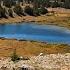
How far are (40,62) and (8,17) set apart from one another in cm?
9341

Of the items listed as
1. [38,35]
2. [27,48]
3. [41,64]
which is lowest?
[38,35]

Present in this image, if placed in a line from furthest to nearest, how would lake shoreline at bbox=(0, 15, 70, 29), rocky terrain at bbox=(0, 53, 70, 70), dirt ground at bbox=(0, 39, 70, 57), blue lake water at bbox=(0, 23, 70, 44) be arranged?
1. lake shoreline at bbox=(0, 15, 70, 29)
2. blue lake water at bbox=(0, 23, 70, 44)
3. dirt ground at bbox=(0, 39, 70, 57)
4. rocky terrain at bbox=(0, 53, 70, 70)

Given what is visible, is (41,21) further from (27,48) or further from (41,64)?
(41,64)

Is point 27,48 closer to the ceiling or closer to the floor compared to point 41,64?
closer to the floor

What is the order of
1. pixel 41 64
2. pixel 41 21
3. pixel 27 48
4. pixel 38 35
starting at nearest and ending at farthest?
pixel 41 64
pixel 27 48
pixel 38 35
pixel 41 21

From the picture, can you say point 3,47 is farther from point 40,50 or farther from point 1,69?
point 1,69

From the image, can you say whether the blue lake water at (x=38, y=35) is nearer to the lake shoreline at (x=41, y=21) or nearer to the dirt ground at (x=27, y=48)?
the dirt ground at (x=27, y=48)

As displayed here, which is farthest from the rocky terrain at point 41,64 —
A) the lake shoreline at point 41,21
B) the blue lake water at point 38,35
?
the lake shoreline at point 41,21

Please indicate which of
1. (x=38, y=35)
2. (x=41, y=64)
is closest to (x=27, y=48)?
(x=41, y=64)

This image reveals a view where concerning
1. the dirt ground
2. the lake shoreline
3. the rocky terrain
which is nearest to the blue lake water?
the dirt ground

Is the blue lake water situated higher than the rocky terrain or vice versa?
the rocky terrain

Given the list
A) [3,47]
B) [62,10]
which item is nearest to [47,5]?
[62,10]

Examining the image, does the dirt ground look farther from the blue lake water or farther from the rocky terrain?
the rocky terrain

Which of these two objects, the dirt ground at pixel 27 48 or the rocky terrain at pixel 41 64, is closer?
the rocky terrain at pixel 41 64
